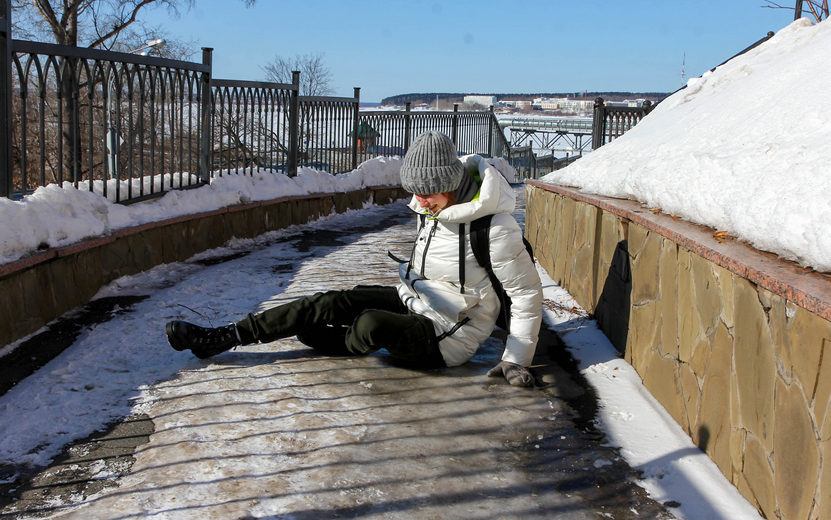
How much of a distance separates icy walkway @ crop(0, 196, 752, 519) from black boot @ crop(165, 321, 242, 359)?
10cm

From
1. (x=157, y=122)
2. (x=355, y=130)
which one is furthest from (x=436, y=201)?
(x=355, y=130)

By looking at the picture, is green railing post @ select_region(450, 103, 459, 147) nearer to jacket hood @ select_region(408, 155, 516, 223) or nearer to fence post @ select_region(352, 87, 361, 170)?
fence post @ select_region(352, 87, 361, 170)

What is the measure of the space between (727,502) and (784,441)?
1.35 ft

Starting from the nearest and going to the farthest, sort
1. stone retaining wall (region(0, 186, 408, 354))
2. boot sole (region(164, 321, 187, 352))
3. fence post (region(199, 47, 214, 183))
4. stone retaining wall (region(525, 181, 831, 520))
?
1. stone retaining wall (region(525, 181, 831, 520))
2. boot sole (region(164, 321, 187, 352))
3. stone retaining wall (region(0, 186, 408, 354))
4. fence post (region(199, 47, 214, 183))

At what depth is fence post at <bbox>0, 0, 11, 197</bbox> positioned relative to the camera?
183 inches

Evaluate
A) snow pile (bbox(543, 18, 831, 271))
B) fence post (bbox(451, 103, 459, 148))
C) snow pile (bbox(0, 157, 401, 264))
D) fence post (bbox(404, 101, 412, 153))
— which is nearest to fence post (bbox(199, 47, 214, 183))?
snow pile (bbox(0, 157, 401, 264))

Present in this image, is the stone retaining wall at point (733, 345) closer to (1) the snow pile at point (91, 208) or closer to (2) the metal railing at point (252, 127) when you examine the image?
(1) the snow pile at point (91, 208)

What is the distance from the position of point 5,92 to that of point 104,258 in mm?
1287

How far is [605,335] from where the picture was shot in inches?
187

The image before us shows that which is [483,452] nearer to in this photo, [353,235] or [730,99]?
[730,99]

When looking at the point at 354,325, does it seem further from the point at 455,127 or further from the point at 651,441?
the point at 455,127

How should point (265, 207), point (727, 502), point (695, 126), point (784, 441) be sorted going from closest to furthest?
point (784, 441), point (727, 502), point (695, 126), point (265, 207)

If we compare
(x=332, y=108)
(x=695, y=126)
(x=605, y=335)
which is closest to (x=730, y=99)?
(x=695, y=126)

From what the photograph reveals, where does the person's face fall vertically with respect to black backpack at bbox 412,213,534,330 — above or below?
above
